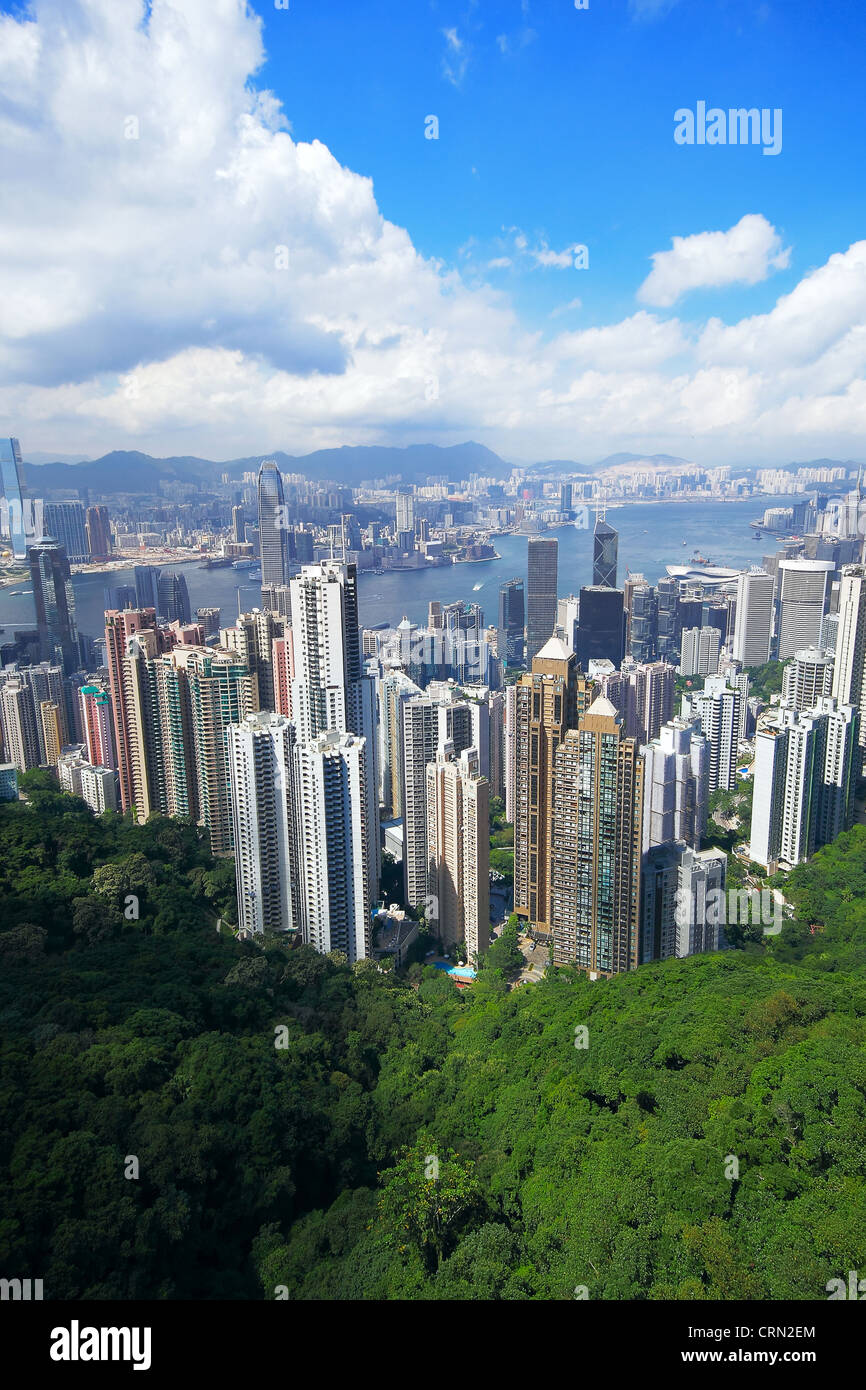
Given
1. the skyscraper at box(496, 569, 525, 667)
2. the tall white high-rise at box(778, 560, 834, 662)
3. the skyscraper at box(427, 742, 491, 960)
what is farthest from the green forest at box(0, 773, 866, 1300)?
the skyscraper at box(496, 569, 525, 667)

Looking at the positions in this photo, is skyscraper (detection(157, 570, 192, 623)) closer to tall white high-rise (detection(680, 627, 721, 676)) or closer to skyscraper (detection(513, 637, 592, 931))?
tall white high-rise (detection(680, 627, 721, 676))

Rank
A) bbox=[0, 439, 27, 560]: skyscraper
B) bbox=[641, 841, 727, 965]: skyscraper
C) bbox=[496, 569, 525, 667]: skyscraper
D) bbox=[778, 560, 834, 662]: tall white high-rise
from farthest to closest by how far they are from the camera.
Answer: bbox=[496, 569, 525, 667]: skyscraper < bbox=[778, 560, 834, 662]: tall white high-rise < bbox=[0, 439, 27, 560]: skyscraper < bbox=[641, 841, 727, 965]: skyscraper

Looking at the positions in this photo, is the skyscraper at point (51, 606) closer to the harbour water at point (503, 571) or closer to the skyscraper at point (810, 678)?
the harbour water at point (503, 571)

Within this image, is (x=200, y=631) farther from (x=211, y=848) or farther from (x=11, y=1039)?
(x=11, y=1039)

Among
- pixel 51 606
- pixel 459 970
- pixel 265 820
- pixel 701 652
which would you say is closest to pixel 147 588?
pixel 51 606

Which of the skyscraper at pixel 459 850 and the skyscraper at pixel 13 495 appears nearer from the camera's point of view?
the skyscraper at pixel 459 850

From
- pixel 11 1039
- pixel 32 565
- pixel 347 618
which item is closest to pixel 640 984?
pixel 11 1039

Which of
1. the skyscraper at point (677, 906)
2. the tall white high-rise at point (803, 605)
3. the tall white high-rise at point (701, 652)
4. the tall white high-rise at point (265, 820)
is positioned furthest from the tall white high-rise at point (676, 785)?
the tall white high-rise at point (803, 605)
